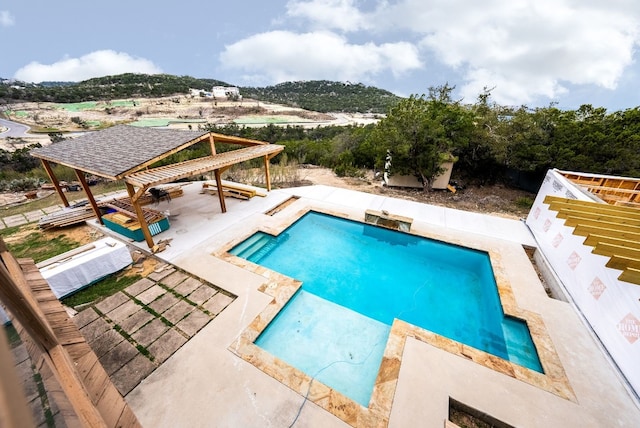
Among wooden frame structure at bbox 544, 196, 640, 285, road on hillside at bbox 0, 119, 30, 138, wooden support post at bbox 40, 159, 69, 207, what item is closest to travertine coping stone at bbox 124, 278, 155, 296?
wooden support post at bbox 40, 159, 69, 207

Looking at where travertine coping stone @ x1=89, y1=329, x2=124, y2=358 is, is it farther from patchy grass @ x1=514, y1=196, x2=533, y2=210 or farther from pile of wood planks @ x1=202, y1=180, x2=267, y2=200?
patchy grass @ x1=514, y1=196, x2=533, y2=210

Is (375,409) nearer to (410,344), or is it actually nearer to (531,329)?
(410,344)

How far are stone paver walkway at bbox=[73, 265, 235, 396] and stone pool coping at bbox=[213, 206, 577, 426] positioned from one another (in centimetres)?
118

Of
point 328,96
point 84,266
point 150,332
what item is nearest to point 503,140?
point 150,332

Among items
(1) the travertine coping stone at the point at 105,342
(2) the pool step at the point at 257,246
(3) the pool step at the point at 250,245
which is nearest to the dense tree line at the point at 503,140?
(2) the pool step at the point at 257,246

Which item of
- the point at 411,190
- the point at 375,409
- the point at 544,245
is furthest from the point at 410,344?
the point at 411,190

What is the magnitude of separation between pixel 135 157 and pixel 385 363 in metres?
8.81

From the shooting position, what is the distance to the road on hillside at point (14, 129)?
113 ft

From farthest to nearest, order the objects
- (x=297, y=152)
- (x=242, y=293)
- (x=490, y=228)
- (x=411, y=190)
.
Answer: (x=297, y=152)
(x=411, y=190)
(x=490, y=228)
(x=242, y=293)

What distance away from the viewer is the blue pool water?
5.58m

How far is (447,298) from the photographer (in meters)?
7.30

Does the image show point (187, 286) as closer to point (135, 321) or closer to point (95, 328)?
point (135, 321)

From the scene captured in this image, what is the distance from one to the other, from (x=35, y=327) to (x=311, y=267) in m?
6.96

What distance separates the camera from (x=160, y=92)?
204ft
